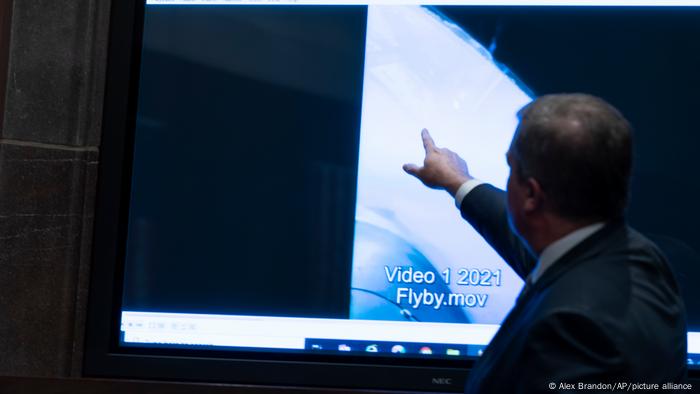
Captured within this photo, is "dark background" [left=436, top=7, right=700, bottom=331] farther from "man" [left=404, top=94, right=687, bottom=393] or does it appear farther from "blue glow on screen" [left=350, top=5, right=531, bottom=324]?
"man" [left=404, top=94, right=687, bottom=393]

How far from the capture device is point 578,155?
4.42 ft

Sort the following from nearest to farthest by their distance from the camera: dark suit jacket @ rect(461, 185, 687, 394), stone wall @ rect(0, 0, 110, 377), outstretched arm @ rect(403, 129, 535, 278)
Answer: dark suit jacket @ rect(461, 185, 687, 394)
outstretched arm @ rect(403, 129, 535, 278)
stone wall @ rect(0, 0, 110, 377)

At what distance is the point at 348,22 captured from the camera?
7.16 feet

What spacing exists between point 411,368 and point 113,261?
73 centimetres

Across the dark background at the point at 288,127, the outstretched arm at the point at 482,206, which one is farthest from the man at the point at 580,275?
the dark background at the point at 288,127

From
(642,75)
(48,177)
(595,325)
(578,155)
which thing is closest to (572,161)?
(578,155)

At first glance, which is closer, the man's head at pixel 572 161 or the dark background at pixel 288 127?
the man's head at pixel 572 161

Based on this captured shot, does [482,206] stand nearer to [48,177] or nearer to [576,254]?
[576,254]

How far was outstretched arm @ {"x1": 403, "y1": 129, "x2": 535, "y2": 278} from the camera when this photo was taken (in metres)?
1.83

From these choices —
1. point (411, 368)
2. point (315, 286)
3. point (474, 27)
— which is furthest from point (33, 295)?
point (474, 27)

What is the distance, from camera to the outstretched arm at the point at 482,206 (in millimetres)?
1832

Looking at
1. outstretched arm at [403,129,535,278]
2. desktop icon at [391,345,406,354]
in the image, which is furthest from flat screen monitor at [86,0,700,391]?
outstretched arm at [403,129,535,278]

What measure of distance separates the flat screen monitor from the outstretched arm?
135mm

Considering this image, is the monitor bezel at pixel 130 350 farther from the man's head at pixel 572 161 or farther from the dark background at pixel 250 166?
the man's head at pixel 572 161
